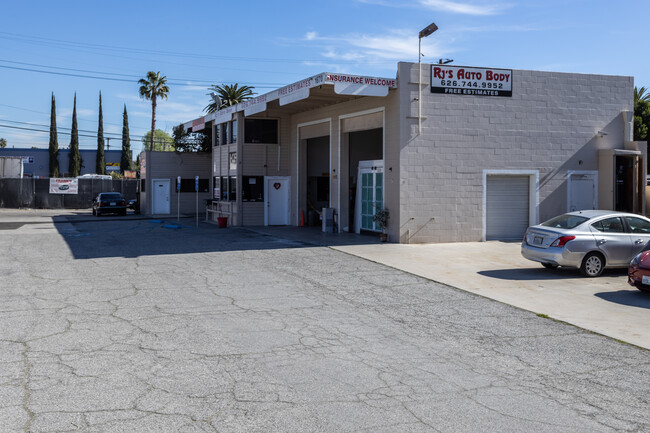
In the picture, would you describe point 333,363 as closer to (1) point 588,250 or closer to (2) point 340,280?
(2) point 340,280

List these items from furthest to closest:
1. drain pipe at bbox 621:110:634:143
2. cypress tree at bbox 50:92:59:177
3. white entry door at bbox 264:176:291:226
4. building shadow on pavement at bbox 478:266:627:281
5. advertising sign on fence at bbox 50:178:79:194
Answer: cypress tree at bbox 50:92:59:177 → advertising sign on fence at bbox 50:178:79:194 → white entry door at bbox 264:176:291:226 → drain pipe at bbox 621:110:634:143 → building shadow on pavement at bbox 478:266:627:281

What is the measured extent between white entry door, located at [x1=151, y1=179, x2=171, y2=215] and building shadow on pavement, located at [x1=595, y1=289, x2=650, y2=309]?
30881mm

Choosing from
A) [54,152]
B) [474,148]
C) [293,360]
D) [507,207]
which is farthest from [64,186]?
[293,360]

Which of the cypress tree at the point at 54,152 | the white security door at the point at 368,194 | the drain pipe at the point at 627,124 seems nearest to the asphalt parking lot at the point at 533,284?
the white security door at the point at 368,194

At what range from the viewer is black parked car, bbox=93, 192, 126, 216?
3775 centimetres

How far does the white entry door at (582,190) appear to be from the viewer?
22172mm

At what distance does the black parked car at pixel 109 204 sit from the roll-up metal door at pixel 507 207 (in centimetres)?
2502

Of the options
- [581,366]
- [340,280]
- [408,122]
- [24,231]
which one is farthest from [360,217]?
[581,366]

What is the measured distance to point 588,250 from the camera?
13320mm

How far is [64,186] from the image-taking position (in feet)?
153

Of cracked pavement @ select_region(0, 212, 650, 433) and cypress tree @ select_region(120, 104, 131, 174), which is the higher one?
cypress tree @ select_region(120, 104, 131, 174)

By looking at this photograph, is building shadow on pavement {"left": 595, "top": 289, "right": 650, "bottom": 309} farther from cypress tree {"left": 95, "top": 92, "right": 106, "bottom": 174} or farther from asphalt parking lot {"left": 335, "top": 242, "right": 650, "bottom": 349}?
cypress tree {"left": 95, "top": 92, "right": 106, "bottom": 174}

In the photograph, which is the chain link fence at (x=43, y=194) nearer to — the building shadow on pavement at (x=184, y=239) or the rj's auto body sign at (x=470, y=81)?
the building shadow on pavement at (x=184, y=239)

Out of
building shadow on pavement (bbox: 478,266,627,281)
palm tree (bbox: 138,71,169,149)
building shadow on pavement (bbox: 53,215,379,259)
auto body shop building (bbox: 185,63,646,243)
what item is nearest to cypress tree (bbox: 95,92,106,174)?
palm tree (bbox: 138,71,169,149)
